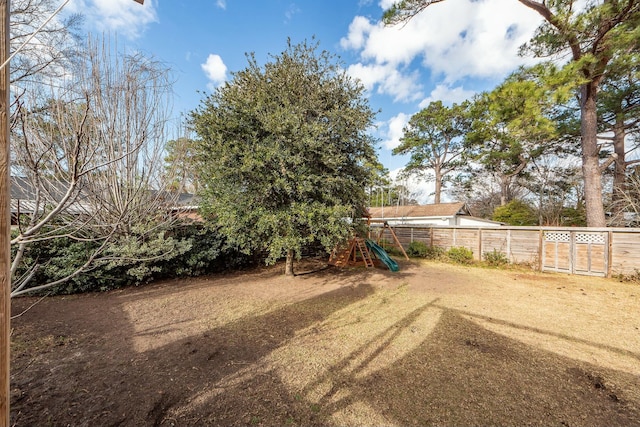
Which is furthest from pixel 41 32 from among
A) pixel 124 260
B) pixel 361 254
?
pixel 361 254

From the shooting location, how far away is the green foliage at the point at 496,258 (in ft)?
28.8

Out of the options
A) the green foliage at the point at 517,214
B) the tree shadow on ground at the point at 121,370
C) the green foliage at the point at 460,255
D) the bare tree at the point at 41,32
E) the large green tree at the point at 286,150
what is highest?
the bare tree at the point at 41,32

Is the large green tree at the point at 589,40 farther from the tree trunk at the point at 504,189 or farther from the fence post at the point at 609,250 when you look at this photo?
the tree trunk at the point at 504,189

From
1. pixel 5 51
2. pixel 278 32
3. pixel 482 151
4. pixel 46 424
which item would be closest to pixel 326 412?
pixel 46 424

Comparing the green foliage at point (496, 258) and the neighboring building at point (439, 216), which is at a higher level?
the neighboring building at point (439, 216)

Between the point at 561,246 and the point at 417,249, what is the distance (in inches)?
176

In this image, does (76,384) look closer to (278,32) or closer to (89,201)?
(89,201)

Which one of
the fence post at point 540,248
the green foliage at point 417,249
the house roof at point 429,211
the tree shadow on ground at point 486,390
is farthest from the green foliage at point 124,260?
the house roof at point 429,211

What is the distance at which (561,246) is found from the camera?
7746 mm

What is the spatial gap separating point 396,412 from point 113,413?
227 centimetres

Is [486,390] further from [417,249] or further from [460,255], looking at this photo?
[417,249]

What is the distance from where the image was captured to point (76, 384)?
2.37m

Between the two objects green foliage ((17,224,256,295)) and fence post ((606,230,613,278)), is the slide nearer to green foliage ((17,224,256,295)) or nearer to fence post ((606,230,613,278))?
green foliage ((17,224,256,295))

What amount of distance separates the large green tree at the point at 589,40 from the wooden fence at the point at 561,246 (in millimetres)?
1612
